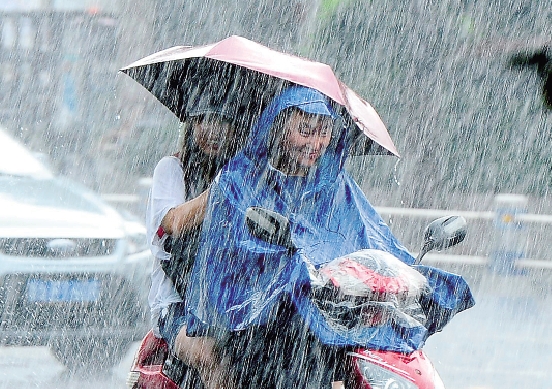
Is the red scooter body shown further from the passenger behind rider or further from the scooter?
the passenger behind rider

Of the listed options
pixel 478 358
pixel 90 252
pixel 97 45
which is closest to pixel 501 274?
pixel 478 358

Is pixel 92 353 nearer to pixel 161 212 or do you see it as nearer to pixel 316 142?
pixel 161 212

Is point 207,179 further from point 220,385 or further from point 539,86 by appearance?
point 539,86

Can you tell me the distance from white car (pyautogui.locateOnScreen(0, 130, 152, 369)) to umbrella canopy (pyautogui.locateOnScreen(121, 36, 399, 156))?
3.16m

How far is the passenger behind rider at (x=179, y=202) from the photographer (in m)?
3.70

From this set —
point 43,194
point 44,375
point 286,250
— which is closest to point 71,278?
point 44,375

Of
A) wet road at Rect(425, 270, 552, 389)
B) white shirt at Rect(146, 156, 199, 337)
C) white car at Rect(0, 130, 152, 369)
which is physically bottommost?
wet road at Rect(425, 270, 552, 389)

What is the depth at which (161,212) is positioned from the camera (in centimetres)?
388

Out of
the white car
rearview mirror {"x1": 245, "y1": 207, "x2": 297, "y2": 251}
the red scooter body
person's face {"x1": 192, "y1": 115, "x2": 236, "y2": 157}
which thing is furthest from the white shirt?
the white car

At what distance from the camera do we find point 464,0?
1597 cm

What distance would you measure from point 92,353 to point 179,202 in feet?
12.8

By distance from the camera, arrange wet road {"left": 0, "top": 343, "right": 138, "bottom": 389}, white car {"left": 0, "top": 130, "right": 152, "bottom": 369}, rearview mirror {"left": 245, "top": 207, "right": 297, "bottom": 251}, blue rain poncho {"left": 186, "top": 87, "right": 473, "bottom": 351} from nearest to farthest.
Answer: rearview mirror {"left": 245, "top": 207, "right": 297, "bottom": 251} → blue rain poncho {"left": 186, "top": 87, "right": 473, "bottom": 351} → white car {"left": 0, "top": 130, "right": 152, "bottom": 369} → wet road {"left": 0, "top": 343, "right": 138, "bottom": 389}

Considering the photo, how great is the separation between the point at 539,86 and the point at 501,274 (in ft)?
15.5

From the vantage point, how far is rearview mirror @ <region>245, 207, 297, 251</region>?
2.94m
